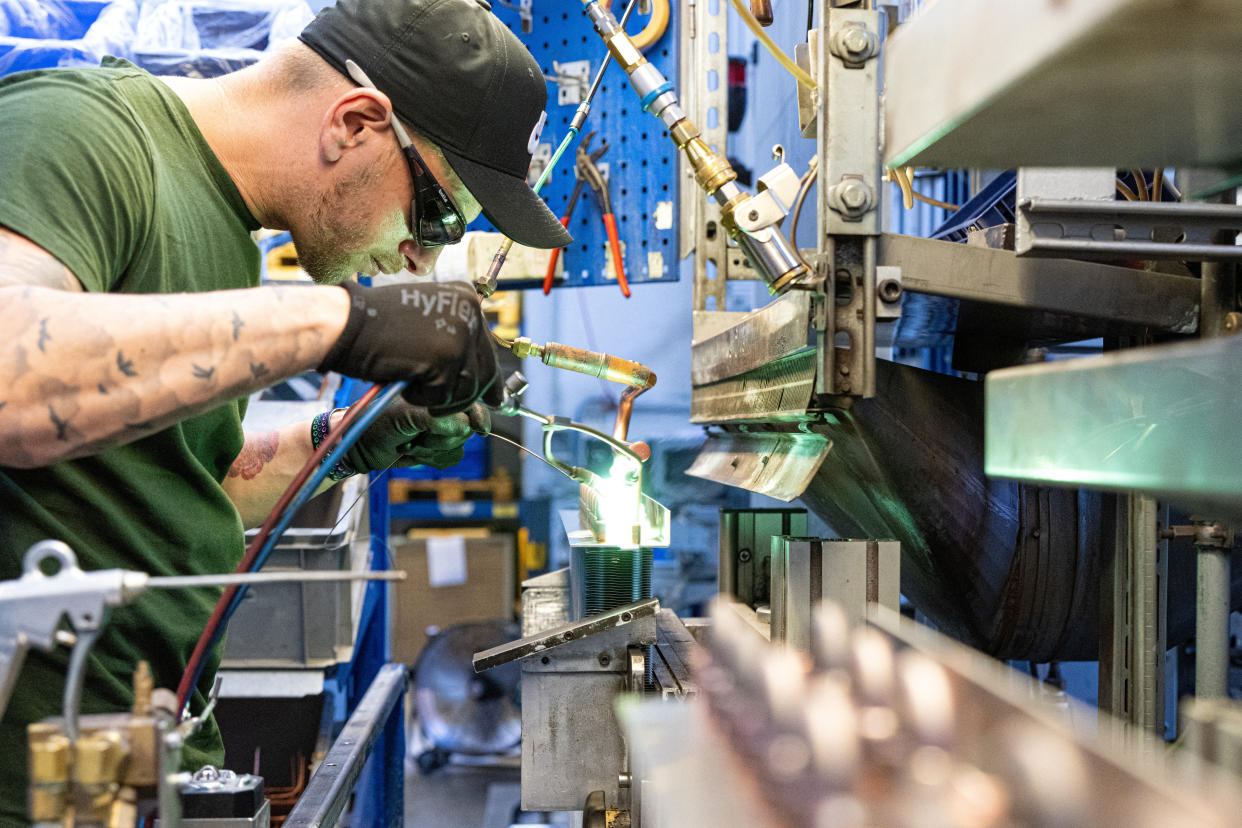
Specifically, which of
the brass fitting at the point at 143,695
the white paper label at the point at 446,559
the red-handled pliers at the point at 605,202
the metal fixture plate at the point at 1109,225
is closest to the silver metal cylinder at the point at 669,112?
the metal fixture plate at the point at 1109,225

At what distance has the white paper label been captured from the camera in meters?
4.32

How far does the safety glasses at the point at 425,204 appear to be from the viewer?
43.6 inches

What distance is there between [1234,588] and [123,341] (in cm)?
173

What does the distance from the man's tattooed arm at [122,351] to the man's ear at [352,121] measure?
36 cm

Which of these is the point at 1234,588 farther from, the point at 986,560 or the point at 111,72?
the point at 111,72

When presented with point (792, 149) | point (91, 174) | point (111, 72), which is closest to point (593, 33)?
point (792, 149)

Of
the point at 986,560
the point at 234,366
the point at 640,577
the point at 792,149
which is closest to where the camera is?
the point at 234,366

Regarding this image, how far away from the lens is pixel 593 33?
256 cm

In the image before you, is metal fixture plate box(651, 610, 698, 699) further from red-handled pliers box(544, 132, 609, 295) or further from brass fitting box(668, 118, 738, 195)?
red-handled pliers box(544, 132, 609, 295)

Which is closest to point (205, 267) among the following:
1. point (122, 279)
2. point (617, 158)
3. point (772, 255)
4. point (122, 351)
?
point (122, 279)

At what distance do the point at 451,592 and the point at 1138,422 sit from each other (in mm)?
4154

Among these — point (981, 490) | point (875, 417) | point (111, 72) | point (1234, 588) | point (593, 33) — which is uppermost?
point (593, 33)

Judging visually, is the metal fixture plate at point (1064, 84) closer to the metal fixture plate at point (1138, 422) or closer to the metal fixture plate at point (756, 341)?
the metal fixture plate at point (1138, 422)

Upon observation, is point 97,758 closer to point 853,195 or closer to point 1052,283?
point 853,195
